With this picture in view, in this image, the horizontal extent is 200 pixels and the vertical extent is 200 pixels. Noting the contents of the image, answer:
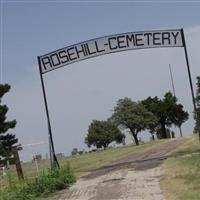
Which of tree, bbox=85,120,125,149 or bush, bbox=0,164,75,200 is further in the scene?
tree, bbox=85,120,125,149

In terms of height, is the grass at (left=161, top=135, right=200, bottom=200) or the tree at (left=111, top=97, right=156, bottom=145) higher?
the tree at (left=111, top=97, right=156, bottom=145)

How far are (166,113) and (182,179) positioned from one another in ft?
196

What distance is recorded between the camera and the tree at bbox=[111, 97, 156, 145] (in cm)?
6500

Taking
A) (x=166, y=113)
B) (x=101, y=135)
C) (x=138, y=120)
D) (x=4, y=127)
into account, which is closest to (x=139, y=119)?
(x=138, y=120)

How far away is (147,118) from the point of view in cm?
6756

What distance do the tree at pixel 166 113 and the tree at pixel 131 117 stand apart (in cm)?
400

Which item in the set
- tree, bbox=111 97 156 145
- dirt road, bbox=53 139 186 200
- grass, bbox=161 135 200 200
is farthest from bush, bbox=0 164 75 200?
tree, bbox=111 97 156 145

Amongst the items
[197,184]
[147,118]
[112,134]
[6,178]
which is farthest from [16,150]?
[112,134]

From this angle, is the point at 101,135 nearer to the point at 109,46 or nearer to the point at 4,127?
the point at 4,127

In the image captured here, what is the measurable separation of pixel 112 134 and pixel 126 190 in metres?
68.3

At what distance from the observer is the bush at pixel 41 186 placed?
14750mm

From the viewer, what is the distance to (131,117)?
65125 mm

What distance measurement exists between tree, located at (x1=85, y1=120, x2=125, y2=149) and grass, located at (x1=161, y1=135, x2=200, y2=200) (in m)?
63.7

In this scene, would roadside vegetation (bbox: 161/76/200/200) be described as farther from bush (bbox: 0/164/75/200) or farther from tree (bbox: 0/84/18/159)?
tree (bbox: 0/84/18/159)
